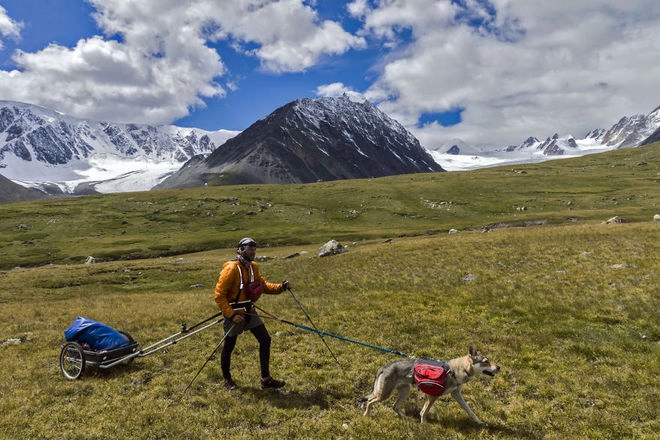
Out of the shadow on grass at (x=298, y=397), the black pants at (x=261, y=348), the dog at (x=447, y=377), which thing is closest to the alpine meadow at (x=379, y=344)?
the shadow on grass at (x=298, y=397)

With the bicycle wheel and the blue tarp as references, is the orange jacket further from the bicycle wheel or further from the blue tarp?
the bicycle wheel

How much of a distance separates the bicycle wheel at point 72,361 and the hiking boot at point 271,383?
6.90 m

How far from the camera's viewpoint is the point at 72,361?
536 inches

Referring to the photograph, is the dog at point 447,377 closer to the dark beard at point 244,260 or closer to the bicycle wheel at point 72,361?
the dark beard at point 244,260

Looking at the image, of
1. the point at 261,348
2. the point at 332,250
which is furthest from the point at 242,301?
the point at 332,250

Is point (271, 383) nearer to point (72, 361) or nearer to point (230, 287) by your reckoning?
point (230, 287)

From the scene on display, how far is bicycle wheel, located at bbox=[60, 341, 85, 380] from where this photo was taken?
43.4ft

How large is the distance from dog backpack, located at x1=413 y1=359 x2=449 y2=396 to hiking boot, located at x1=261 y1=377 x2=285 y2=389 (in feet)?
15.4

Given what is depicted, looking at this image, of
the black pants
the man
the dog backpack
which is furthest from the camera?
the black pants

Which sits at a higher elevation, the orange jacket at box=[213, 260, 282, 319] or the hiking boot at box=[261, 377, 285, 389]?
the orange jacket at box=[213, 260, 282, 319]

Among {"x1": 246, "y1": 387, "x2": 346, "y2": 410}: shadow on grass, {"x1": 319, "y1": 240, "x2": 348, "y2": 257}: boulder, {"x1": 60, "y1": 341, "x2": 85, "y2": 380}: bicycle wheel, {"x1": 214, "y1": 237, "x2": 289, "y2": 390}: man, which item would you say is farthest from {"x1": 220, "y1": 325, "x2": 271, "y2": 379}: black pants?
{"x1": 319, "y1": 240, "x2": 348, "y2": 257}: boulder

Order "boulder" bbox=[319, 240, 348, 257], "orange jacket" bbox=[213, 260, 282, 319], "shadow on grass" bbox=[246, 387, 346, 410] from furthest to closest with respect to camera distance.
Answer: "boulder" bbox=[319, 240, 348, 257], "orange jacket" bbox=[213, 260, 282, 319], "shadow on grass" bbox=[246, 387, 346, 410]

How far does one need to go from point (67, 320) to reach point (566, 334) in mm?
27273

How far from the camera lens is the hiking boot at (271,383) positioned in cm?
1202
